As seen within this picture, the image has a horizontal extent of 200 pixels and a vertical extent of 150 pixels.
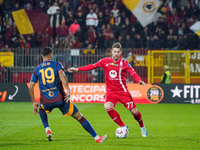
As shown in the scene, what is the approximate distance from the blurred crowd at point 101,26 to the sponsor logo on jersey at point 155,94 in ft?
10.6

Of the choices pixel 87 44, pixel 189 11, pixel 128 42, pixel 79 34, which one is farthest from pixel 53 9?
pixel 189 11

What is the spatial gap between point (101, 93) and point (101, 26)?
4.95 metres

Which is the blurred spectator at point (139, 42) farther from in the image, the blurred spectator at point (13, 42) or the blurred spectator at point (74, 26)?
the blurred spectator at point (13, 42)

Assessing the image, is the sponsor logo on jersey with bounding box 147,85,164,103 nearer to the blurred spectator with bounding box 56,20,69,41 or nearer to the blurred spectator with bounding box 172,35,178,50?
the blurred spectator with bounding box 172,35,178,50

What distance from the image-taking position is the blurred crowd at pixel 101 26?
22656mm

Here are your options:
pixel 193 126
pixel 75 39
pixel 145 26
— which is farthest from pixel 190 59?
pixel 193 126

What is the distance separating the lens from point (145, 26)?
78.1 ft

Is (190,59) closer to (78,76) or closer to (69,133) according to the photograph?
(78,76)

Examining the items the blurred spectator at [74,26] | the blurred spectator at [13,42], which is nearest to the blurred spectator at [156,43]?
the blurred spectator at [74,26]

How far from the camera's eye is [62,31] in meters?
23.0

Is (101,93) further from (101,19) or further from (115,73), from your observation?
(115,73)

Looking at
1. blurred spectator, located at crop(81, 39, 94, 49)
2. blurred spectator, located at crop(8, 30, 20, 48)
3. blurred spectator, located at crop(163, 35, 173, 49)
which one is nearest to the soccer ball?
blurred spectator, located at crop(81, 39, 94, 49)

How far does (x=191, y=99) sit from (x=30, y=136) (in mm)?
12413

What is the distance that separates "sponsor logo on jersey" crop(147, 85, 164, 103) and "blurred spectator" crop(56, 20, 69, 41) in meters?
6.06
